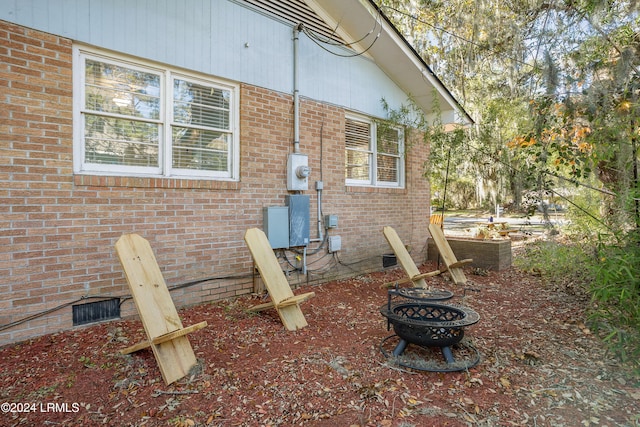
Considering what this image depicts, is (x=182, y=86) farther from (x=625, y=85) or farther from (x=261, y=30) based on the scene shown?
(x=625, y=85)

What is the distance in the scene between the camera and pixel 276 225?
529 cm

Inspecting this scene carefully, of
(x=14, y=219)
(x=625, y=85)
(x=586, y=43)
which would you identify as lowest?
(x=14, y=219)

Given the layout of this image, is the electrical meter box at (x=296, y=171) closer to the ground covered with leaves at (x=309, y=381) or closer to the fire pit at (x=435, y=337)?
the ground covered with leaves at (x=309, y=381)

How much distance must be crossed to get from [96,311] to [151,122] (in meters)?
2.31

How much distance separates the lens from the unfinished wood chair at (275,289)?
392 cm

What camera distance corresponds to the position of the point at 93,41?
3791 mm

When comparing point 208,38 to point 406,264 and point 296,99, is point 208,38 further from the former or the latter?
point 406,264

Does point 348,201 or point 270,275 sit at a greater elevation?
point 348,201

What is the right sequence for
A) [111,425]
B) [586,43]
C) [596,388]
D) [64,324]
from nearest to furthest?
[111,425] → [596,388] → [64,324] → [586,43]

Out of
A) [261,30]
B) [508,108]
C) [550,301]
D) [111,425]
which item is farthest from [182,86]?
[508,108]

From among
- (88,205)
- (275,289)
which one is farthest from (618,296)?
(88,205)

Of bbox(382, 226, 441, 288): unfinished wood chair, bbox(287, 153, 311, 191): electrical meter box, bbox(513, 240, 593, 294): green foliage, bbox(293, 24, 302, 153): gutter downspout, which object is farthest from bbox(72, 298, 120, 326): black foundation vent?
bbox(513, 240, 593, 294): green foliage

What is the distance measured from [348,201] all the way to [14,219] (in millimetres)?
4786

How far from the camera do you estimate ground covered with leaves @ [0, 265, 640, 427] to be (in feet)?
7.73
